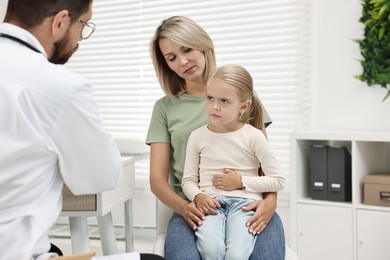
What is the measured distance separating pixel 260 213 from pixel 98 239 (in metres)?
2.13

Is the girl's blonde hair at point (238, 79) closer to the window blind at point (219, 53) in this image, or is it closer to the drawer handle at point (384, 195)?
the drawer handle at point (384, 195)

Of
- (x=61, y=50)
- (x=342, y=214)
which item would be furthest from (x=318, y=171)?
(x=61, y=50)

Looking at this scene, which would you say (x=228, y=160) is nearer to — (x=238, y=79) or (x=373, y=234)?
(x=238, y=79)

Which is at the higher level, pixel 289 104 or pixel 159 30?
pixel 159 30

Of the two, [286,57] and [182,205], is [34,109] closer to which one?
[182,205]

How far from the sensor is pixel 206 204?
5.71 ft

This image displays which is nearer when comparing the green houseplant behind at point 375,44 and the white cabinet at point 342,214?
the white cabinet at point 342,214

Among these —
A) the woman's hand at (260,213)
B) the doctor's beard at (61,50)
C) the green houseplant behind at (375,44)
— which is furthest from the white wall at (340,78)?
the doctor's beard at (61,50)

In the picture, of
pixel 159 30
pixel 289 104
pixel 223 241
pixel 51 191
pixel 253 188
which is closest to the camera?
pixel 51 191

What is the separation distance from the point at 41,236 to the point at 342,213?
183 cm

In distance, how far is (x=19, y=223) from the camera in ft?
3.38

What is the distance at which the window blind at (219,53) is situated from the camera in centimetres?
297

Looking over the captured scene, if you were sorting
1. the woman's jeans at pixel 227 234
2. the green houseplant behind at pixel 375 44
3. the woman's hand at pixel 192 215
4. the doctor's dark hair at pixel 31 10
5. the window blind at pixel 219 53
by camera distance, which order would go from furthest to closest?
the window blind at pixel 219 53
the green houseplant behind at pixel 375 44
the woman's hand at pixel 192 215
the woman's jeans at pixel 227 234
the doctor's dark hair at pixel 31 10

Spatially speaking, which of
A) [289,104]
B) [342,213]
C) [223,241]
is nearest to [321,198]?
[342,213]
